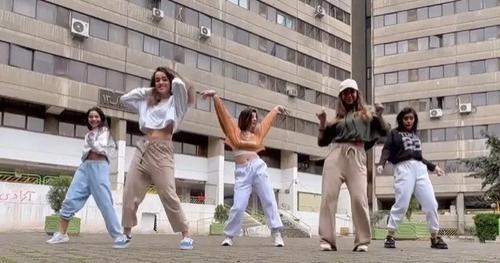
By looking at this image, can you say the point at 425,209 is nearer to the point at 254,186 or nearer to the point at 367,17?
the point at 254,186

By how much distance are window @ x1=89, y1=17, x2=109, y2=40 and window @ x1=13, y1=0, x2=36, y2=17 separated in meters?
3.59

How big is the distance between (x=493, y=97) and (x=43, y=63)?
123 ft

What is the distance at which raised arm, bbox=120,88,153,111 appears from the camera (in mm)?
7793

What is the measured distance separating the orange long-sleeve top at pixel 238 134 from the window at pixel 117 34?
96.6 ft

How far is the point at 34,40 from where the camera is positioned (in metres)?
33.6

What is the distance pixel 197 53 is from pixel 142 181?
1392 inches

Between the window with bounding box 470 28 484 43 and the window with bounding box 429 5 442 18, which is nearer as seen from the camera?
the window with bounding box 470 28 484 43

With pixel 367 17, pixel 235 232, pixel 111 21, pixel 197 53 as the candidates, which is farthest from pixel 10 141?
pixel 367 17

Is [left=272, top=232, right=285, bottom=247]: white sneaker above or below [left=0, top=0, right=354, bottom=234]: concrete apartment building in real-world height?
below

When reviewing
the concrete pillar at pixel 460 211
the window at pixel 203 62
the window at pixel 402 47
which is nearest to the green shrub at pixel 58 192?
the window at pixel 203 62

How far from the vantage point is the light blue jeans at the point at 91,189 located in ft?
27.9

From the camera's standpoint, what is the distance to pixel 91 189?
28.2ft

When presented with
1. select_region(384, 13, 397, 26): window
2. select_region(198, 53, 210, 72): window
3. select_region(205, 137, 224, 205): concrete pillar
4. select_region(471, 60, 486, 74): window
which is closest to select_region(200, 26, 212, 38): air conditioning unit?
select_region(198, 53, 210, 72): window

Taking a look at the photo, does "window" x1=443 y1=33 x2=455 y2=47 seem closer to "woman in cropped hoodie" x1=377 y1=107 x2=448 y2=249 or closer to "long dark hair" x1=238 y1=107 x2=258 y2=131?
"woman in cropped hoodie" x1=377 y1=107 x2=448 y2=249
